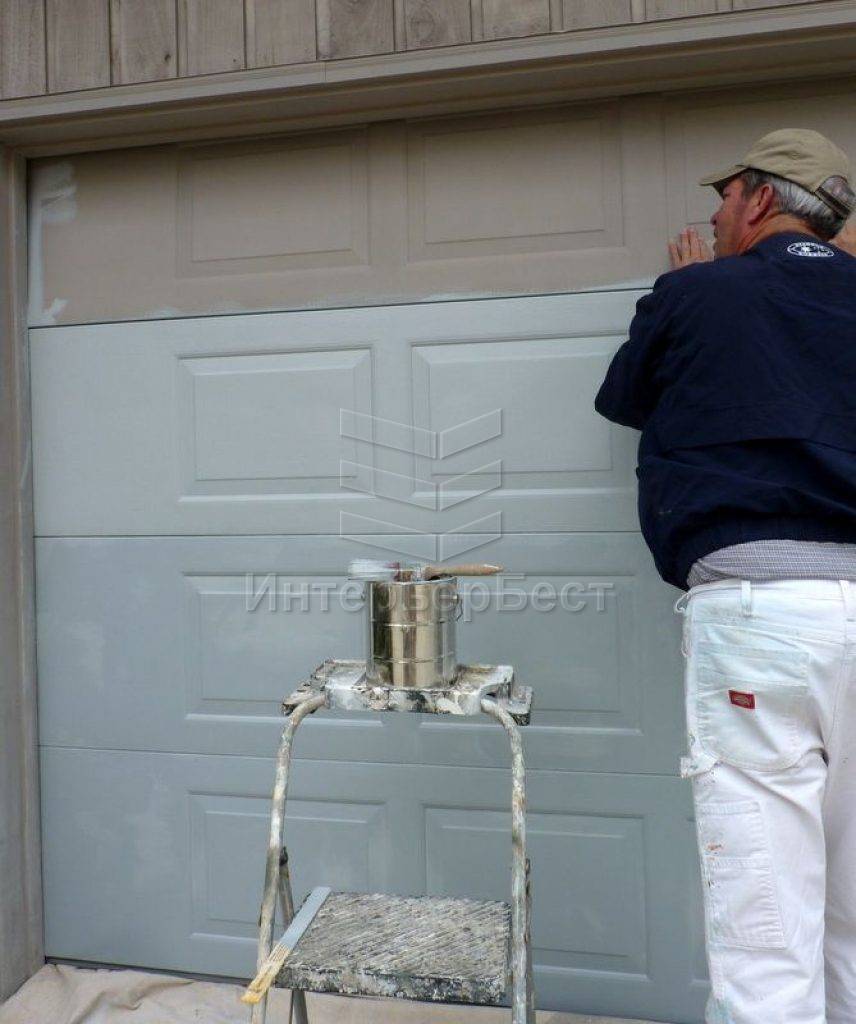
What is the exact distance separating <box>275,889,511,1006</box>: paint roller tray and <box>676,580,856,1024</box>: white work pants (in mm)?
380

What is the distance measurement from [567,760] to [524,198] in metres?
1.34

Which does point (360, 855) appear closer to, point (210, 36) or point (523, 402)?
point (523, 402)

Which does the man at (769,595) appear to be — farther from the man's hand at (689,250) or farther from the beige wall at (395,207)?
the beige wall at (395,207)

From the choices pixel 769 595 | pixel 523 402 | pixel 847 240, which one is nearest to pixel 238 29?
pixel 523 402

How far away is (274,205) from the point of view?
2258 mm

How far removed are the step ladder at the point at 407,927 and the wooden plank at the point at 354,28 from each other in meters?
1.36

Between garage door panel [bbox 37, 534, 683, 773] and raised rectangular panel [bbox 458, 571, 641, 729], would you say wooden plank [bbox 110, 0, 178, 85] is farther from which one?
raised rectangular panel [bbox 458, 571, 641, 729]

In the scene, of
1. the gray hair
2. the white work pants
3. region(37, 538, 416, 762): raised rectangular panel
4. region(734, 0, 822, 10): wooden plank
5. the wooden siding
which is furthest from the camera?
region(37, 538, 416, 762): raised rectangular panel

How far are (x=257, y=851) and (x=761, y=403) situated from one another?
5.39ft

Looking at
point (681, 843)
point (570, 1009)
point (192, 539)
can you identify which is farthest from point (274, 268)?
point (570, 1009)

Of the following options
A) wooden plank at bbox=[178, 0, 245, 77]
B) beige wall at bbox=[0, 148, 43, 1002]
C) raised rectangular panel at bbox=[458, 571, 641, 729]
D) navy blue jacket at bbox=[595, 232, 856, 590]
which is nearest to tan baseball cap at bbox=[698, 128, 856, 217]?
navy blue jacket at bbox=[595, 232, 856, 590]

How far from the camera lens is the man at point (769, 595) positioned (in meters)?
1.40

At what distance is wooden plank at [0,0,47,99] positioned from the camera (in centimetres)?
215

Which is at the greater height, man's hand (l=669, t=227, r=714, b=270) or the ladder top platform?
man's hand (l=669, t=227, r=714, b=270)
